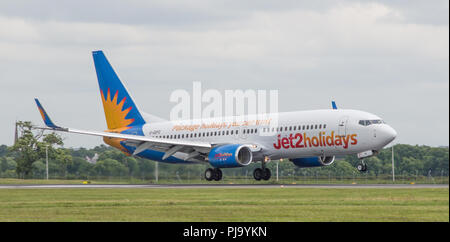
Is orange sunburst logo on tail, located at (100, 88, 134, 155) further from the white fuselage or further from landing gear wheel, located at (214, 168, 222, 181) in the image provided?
landing gear wheel, located at (214, 168, 222, 181)

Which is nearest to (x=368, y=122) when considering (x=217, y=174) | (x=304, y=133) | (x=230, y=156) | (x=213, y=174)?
(x=304, y=133)

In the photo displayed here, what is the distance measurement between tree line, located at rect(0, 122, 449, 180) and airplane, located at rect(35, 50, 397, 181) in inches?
63.3

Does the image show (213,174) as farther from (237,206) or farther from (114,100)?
(237,206)

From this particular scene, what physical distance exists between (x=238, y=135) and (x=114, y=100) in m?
14.3

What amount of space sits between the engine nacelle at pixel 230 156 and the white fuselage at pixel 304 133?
108cm

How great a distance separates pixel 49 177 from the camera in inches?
3324

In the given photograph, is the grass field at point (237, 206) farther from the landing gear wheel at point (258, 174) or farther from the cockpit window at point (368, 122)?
the landing gear wheel at point (258, 174)

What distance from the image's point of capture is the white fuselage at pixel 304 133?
56312mm

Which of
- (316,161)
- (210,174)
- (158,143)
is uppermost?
(158,143)

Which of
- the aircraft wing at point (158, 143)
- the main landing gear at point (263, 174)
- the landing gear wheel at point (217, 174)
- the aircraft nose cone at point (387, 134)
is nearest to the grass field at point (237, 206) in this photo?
the aircraft nose cone at point (387, 134)

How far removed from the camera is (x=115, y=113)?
2854 inches
